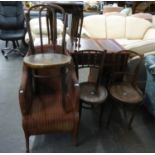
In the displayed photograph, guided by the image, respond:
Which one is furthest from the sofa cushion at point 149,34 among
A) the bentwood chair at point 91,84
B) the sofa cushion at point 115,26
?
the bentwood chair at point 91,84

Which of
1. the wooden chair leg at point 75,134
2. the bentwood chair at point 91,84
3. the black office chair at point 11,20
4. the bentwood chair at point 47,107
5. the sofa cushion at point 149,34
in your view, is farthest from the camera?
the black office chair at point 11,20

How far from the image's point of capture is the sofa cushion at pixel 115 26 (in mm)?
4219

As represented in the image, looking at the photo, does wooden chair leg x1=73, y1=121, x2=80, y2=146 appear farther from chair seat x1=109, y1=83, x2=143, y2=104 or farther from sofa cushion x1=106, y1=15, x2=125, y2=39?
sofa cushion x1=106, y1=15, x2=125, y2=39

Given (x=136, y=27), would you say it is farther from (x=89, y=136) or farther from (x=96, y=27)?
(x=89, y=136)

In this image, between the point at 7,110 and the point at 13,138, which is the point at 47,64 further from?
the point at 7,110

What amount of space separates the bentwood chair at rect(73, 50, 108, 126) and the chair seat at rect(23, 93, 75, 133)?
0.83 ft

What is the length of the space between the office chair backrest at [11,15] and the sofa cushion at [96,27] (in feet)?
4.73

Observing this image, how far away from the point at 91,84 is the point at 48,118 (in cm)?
69

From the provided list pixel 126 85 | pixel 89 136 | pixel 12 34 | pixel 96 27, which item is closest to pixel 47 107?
pixel 89 136

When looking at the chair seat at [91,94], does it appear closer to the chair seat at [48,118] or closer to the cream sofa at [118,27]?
the chair seat at [48,118]

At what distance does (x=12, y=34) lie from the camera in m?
4.28

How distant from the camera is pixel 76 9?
256 centimetres

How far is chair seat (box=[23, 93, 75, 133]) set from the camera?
177cm

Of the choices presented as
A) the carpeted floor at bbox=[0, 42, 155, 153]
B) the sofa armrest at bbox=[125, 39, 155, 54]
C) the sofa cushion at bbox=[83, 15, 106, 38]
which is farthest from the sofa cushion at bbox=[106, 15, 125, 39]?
the carpeted floor at bbox=[0, 42, 155, 153]
